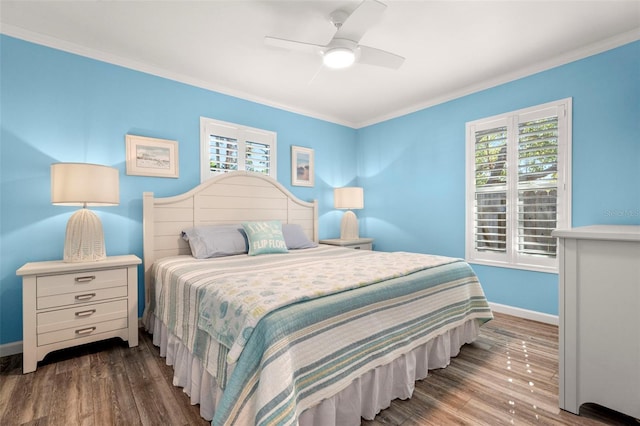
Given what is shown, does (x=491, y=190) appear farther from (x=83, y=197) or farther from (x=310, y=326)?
Answer: (x=83, y=197)

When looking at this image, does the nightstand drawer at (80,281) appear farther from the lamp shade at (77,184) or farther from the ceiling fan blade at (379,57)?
the ceiling fan blade at (379,57)

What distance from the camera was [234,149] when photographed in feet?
11.7

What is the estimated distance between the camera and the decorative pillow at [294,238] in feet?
11.0

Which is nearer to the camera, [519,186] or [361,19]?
[361,19]

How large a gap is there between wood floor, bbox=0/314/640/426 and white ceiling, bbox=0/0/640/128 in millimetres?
2597

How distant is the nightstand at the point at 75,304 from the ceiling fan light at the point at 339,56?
2249 millimetres

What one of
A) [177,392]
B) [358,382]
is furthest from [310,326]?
[177,392]

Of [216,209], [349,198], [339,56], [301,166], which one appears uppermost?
[339,56]

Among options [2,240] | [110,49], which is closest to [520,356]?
[2,240]

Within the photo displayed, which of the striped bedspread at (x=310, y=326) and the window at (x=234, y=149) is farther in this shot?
the window at (x=234, y=149)

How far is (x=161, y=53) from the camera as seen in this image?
273 centimetres

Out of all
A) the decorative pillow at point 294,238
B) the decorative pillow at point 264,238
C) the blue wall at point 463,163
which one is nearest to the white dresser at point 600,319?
the blue wall at point 463,163

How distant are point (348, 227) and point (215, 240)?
2.06m

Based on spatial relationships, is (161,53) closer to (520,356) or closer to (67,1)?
(67,1)
